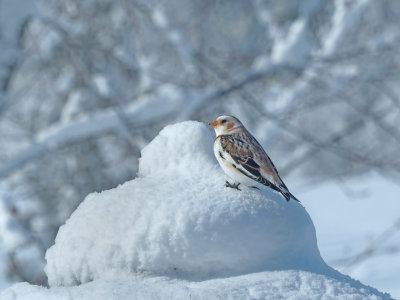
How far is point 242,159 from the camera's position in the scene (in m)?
2.00

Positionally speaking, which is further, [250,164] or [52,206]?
[52,206]

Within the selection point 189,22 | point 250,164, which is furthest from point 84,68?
point 250,164

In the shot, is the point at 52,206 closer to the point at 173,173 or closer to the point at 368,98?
the point at 368,98

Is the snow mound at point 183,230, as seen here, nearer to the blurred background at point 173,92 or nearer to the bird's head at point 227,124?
the bird's head at point 227,124

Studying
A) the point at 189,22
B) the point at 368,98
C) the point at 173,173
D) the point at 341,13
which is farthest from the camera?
the point at 368,98

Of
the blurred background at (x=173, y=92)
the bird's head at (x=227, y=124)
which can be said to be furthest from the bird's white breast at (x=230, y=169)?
the blurred background at (x=173, y=92)

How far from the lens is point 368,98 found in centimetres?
685

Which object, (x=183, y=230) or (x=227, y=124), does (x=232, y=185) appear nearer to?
(x=183, y=230)

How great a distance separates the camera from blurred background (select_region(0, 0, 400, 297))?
3.72 meters

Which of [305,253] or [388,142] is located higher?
[388,142]

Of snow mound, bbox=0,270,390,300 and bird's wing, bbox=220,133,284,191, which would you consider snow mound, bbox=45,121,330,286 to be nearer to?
snow mound, bbox=0,270,390,300

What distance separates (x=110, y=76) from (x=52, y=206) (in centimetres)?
106

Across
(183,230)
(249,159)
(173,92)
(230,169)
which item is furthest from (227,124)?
(173,92)

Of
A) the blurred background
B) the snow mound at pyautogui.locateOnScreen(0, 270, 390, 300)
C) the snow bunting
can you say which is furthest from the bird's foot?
the blurred background
